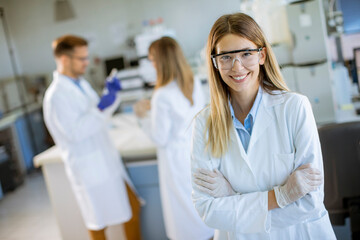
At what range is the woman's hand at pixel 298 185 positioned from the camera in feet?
2.82

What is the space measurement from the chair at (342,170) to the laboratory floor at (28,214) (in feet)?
6.88

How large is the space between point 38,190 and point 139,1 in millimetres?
2869

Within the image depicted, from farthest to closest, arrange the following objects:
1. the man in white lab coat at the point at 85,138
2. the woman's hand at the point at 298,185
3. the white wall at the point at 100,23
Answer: the white wall at the point at 100,23 < the man in white lab coat at the point at 85,138 < the woman's hand at the point at 298,185

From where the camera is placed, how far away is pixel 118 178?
1976 millimetres

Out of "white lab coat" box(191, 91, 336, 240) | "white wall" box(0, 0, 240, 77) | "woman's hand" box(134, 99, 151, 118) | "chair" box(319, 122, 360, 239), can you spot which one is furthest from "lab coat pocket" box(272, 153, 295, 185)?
"white wall" box(0, 0, 240, 77)

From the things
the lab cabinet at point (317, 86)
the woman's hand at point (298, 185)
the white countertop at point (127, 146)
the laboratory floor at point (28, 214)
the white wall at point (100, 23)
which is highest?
the white wall at point (100, 23)

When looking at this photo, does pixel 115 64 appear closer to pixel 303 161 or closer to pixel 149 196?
pixel 149 196

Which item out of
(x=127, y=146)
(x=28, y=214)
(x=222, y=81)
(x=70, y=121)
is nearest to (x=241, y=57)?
(x=222, y=81)

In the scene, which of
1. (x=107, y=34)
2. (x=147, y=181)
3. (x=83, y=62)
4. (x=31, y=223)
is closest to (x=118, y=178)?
(x=147, y=181)

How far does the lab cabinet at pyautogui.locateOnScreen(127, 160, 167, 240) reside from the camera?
211 cm

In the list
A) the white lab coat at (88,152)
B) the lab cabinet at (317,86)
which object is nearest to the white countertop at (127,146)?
the white lab coat at (88,152)

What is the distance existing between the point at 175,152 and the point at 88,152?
0.47m

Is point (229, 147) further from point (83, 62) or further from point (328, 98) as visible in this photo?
point (83, 62)

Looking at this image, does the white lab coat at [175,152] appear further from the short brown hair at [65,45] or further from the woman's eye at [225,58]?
the woman's eye at [225,58]
